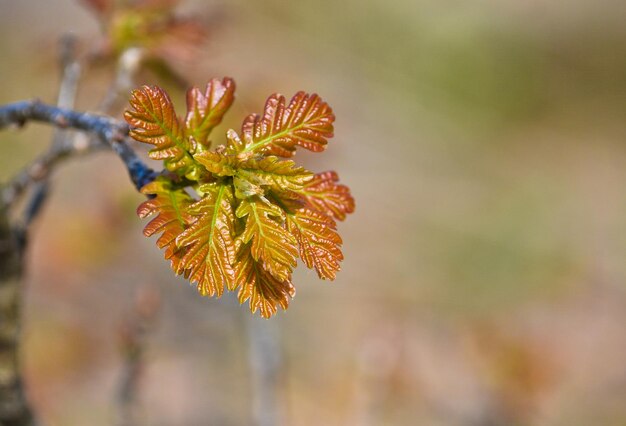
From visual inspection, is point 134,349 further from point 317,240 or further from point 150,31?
point 317,240

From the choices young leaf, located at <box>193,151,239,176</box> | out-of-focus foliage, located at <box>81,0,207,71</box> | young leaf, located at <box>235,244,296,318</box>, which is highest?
out-of-focus foliage, located at <box>81,0,207,71</box>

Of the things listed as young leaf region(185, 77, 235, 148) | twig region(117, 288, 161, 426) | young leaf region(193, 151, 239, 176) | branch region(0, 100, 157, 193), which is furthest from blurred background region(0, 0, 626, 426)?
young leaf region(193, 151, 239, 176)

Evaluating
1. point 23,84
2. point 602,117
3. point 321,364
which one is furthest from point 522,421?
point 602,117

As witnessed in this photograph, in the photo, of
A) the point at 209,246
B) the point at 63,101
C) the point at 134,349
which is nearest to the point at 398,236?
the point at 134,349

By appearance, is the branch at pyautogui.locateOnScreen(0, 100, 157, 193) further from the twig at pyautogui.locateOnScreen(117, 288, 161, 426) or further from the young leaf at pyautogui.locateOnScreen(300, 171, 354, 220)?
the twig at pyautogui.locateOnScreen(117, 288, 161, 426)

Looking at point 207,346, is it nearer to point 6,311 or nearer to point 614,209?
point 6,311
